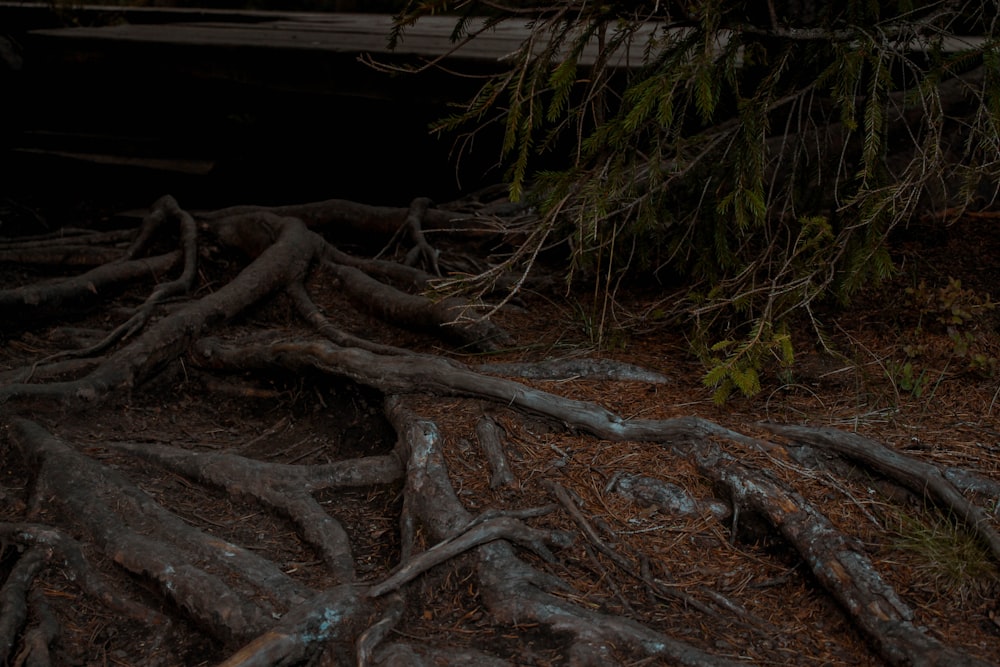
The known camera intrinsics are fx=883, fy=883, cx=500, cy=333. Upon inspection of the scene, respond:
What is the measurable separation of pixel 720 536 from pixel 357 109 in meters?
4.98

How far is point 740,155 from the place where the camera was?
13.0 ft

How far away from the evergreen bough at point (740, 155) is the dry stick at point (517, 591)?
0.88m

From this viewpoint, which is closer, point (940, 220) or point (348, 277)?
point (940, 220)

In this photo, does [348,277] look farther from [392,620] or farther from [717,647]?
[717,647]

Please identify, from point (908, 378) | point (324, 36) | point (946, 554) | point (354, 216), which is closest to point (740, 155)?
point (908, 378)

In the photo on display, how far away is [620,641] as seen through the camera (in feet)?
9.63

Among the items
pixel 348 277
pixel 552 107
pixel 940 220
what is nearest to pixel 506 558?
pixel 552 107

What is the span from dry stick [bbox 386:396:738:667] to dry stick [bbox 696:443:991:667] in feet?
1.77

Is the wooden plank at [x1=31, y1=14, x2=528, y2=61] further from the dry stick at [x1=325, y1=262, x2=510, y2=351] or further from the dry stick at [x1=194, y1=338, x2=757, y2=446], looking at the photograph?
the dry stick at [x1=194, y1=338, x2=757, y2=446]

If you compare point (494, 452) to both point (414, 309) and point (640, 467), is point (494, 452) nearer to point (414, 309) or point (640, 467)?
point (640, 467)

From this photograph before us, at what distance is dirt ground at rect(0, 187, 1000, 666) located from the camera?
3.10 m

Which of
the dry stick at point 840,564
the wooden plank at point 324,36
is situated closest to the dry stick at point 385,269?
the wooden plank at point 324,36

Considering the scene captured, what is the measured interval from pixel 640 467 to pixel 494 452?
628 millimetres

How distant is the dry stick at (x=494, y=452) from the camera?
3705 millimetres
